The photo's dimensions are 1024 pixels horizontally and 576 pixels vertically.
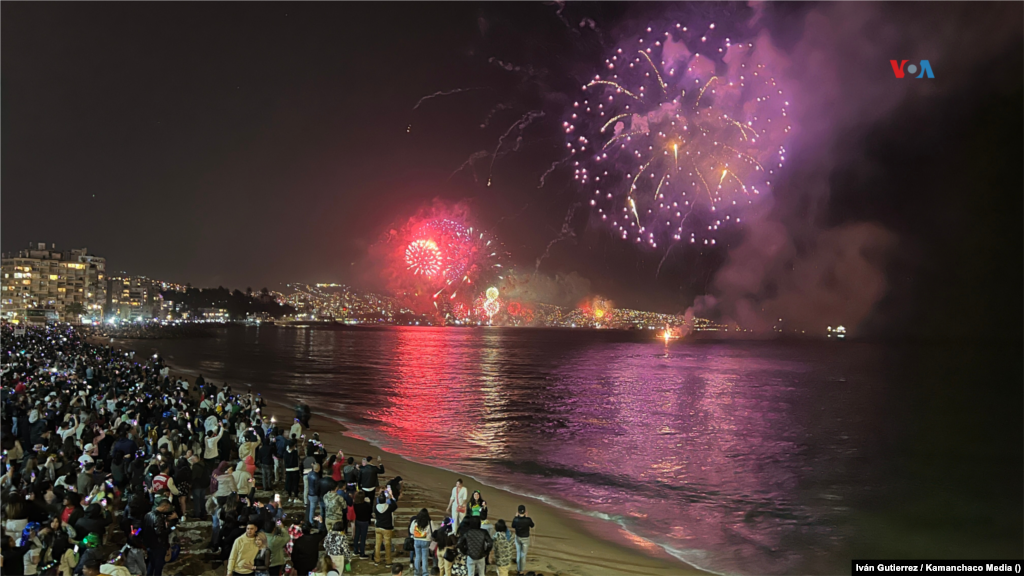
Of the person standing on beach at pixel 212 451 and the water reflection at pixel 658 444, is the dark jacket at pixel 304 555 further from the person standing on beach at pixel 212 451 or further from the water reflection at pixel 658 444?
the water reflection at pixel 658 444

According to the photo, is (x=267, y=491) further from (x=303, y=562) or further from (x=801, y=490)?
(x=801, y=490)

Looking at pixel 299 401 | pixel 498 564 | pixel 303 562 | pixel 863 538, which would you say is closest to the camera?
pixel 303 562

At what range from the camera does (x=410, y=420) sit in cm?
3066

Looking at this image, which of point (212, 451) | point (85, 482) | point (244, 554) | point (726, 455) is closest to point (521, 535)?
point (244, 554)

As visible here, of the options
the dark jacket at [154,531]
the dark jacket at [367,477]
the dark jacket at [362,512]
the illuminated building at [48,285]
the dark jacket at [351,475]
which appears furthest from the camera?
the illuminated building at [48,285]

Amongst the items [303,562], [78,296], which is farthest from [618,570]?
[78,296]

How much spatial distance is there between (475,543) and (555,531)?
606 centimetres

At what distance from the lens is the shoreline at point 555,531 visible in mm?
12156

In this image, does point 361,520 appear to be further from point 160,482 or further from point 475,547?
point 160,482

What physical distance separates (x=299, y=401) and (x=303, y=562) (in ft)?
99.0

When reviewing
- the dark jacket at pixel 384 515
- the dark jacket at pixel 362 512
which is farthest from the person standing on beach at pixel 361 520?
the dark jacket at pixel 384 515

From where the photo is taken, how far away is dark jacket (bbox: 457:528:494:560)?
349 inches

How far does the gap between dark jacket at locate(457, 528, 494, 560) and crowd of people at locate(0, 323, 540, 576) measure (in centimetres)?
2

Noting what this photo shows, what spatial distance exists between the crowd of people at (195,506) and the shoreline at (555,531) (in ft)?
4.43
